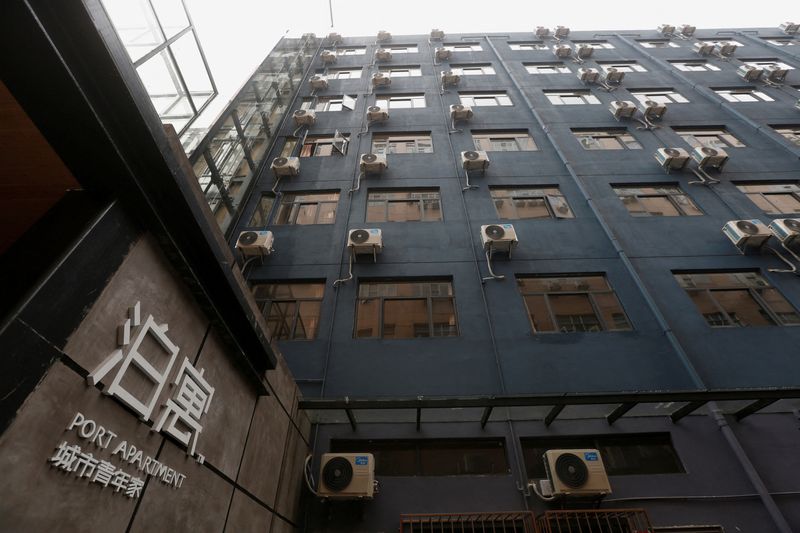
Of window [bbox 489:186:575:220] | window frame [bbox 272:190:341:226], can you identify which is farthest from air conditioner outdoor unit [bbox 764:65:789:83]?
window frame [bbox 272:190:341:226]

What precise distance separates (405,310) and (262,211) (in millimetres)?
6515

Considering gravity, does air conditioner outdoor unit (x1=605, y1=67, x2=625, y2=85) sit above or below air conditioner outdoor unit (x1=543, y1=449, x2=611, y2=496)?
above

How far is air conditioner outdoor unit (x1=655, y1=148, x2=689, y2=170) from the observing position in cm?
1262

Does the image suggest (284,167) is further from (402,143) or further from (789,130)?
(789,130)

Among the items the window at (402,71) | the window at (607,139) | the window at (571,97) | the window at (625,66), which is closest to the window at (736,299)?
the window at (607,139)

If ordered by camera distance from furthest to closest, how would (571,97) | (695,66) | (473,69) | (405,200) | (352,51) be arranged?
(352,51), (695,66), (473,69), (571,97), (405,200)

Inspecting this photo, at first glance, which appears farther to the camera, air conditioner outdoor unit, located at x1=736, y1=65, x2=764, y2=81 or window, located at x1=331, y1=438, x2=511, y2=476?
air conditioner outdoor unit, located at x1=736, y1=65, x2=764, y2=81

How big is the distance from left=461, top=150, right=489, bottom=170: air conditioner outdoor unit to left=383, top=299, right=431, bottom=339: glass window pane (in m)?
5.94

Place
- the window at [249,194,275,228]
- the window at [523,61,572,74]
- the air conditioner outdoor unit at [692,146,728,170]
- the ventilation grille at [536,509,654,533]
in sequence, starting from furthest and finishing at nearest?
the window at [523,61,572,74] → the air conditioner outdoor unit at [692,146,728,170] → the window at [249,194,275,228] → the ventilation grille at [536,509,654,533]

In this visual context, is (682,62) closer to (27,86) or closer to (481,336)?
(481,336)

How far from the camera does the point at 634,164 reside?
13344 millimetres

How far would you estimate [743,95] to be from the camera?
58.5 ft

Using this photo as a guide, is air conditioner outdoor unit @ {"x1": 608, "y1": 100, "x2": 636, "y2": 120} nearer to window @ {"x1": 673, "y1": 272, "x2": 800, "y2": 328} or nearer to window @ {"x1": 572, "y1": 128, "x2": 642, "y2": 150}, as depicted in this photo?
window @ {"x1": 572, "y1": 128, "x2": 642, "y2": 150}

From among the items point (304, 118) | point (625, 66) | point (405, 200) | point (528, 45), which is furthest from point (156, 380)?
point (528, 45)
